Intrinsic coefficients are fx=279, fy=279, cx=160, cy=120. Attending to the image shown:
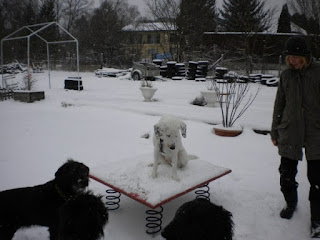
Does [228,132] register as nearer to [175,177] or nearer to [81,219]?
[175,177]

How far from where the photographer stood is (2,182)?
156 inches

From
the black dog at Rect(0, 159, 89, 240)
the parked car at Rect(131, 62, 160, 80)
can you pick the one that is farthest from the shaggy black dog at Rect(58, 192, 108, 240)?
the parked car at Rect(131, 62, 160, 80)

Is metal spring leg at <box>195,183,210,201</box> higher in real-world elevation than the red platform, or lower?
lower

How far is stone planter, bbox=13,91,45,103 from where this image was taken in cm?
1029

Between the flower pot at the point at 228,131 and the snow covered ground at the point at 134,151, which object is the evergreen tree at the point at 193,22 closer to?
the snow covered ground at the point at 134,151

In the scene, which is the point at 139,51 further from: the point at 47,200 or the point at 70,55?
the point at 47,200

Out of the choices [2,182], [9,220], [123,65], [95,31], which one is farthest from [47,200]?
[95,31]

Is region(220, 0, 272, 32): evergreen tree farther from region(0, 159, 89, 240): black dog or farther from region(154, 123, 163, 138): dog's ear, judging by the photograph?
region(0, 159, 89, 240): black dog

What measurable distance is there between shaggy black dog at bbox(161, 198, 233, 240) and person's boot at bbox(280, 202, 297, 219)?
167cm

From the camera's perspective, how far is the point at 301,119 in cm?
291

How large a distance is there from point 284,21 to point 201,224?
34436mm

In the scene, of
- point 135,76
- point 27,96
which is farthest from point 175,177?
point 135,76

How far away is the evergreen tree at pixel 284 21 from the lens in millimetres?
30811

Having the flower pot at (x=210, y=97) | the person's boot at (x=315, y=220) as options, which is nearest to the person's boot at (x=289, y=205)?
the person's boot at (x=315, y=220)
